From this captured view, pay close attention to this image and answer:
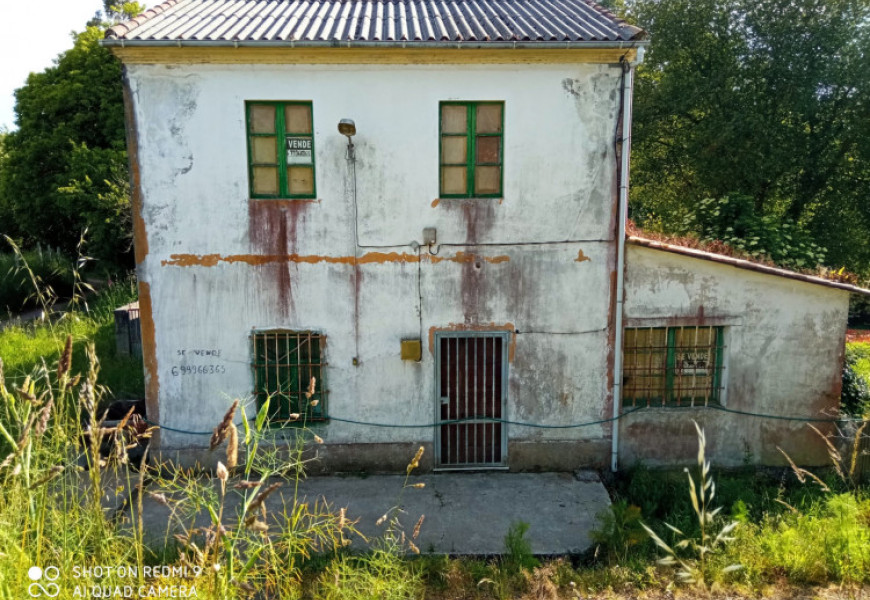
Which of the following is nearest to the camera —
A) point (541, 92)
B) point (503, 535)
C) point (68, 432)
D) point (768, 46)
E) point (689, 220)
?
point (68, 432)

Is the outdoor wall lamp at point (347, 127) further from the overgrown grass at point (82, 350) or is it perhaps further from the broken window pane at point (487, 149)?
the overgrown grass at point (82, 350)

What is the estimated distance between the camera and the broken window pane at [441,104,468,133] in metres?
7.98

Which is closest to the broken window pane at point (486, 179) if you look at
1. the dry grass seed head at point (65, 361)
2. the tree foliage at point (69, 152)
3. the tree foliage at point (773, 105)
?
the dry grass seed head at point (65, 361)

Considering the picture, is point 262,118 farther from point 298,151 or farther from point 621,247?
point 621,247

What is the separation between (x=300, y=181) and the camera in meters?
8.05

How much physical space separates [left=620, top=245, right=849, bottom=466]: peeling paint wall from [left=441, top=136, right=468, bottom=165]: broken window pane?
2.78m

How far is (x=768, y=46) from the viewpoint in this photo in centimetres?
1933

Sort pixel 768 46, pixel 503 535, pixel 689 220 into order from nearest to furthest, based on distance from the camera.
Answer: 1. pixel 503 535
2. pixel 689 220
3. pixel 768 46

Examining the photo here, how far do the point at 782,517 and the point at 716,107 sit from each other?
17057 millimetres

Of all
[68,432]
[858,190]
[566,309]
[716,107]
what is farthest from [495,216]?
[858,190]

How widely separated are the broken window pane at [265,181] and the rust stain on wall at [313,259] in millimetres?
882

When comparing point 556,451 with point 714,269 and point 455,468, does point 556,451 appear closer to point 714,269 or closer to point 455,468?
point 455,468

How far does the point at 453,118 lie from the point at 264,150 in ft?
8.74

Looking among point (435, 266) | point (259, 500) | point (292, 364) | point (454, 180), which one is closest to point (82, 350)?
point (292, 364)
